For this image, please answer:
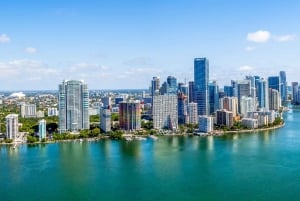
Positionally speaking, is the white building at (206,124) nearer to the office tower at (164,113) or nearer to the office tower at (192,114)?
the office tower at (164,113)

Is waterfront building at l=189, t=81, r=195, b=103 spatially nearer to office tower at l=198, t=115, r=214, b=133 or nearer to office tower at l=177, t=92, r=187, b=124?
office tower at l=177, t=92, r=187, b=124

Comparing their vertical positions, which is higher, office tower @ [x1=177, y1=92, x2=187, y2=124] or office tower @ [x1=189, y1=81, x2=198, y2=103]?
office tower @ [x1=189, y1=81, x2=198, y2=103]

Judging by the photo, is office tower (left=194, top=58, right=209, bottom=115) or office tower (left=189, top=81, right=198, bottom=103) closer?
office tower (left=194, top=58, right=209, bottom=115)

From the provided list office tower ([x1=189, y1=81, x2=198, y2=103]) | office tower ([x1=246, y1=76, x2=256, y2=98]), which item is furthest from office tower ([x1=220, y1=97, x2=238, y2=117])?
office tower ([x1=246, y1=76, x2=256, y2=98])

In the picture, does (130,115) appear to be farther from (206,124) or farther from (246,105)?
(246,105)

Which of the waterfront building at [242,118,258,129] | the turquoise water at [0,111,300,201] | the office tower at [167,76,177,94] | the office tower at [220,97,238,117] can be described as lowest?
the turquoise water at [0,111,300,201]

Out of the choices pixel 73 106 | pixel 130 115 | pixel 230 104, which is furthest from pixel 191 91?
pixel 73 106

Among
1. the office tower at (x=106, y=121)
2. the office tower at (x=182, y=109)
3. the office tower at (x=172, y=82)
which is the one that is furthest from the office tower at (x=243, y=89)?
the office tower at (x=106, y=121)
